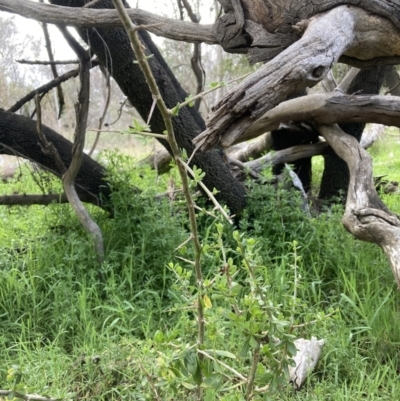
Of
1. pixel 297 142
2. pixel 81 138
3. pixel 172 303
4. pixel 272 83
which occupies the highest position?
pixel 272 83

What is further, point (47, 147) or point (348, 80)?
→ point (348, 80)

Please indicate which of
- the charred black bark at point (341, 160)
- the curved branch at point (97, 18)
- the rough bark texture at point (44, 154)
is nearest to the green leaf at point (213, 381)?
the curved branch at point (97, 18)

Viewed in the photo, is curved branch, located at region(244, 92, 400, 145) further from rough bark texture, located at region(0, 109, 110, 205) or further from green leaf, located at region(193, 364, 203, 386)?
green leaf, located at region(193, 364, 203, 386)

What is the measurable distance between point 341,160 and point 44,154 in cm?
247

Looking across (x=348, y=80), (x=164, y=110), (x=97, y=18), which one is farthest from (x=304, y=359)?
(x=348, y=80)

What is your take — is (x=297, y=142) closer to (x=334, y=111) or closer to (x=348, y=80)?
(x=348, y=80)

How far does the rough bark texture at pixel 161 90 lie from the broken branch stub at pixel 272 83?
1.29 m

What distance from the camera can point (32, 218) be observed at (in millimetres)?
3887

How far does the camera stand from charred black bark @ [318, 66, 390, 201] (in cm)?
417

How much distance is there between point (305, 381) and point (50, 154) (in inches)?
78.4

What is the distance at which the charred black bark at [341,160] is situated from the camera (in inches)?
164

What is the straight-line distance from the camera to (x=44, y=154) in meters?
3.32

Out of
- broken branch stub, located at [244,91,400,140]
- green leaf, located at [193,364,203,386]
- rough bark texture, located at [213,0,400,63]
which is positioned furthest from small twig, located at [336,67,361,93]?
→ green leaf, located at [193,364,203,386]

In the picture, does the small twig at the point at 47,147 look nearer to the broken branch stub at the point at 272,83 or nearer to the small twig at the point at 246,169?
the small twig at the point at 246,169
